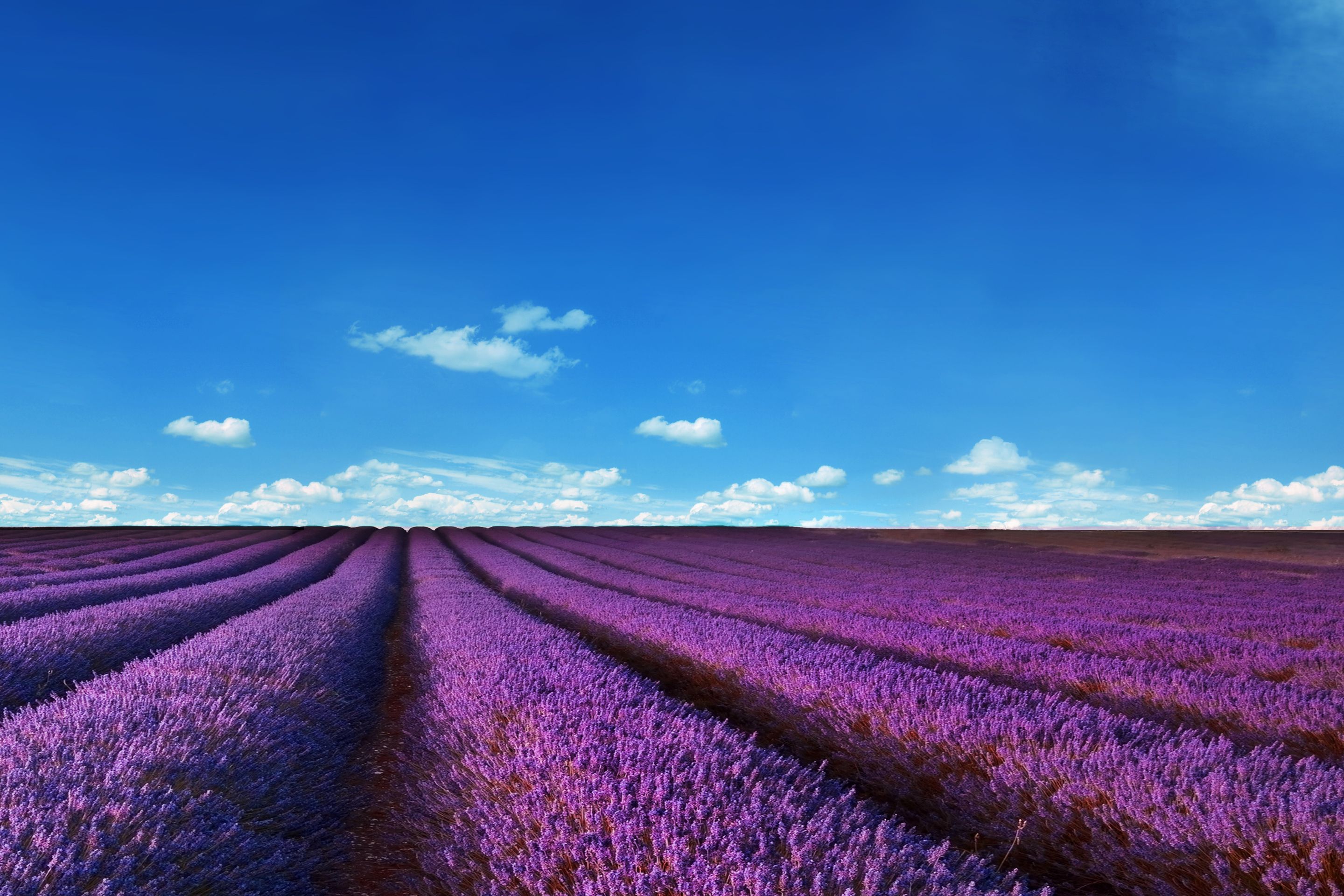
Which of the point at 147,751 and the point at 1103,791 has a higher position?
the point at 147,751

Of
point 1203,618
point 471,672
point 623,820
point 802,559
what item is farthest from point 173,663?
point 802,559

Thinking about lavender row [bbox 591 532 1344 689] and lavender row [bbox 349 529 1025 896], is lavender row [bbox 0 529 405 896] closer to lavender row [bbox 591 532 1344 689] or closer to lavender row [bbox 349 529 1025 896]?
lavender row [bbox 349 529 1025 896]

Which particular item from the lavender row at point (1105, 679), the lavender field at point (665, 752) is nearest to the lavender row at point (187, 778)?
the lavender field at point (665, 752)

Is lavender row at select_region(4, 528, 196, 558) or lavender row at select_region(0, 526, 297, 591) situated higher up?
lavender row at select_region(4, 528, 196, 558)

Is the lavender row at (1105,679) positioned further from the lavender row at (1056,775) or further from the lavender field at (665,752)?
the lavender row at (1056,775)

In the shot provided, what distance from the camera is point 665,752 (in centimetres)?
270

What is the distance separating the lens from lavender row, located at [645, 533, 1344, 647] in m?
8.07

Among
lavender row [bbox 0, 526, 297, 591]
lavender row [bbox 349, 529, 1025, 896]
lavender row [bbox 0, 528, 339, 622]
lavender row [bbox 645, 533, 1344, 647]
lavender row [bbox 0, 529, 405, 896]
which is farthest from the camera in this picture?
lavender row [bbox 0, 526, 297, 591]

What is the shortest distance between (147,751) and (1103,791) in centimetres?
388

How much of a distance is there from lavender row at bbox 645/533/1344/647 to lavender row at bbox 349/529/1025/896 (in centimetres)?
679

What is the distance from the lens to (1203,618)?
822 centimetres

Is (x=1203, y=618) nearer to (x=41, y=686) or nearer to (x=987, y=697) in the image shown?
(x=987, y=697)

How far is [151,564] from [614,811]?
1771 centimetres

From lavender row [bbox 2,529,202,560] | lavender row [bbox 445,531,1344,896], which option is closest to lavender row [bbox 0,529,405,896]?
lavender row [bbox 445,531,1344,896]
